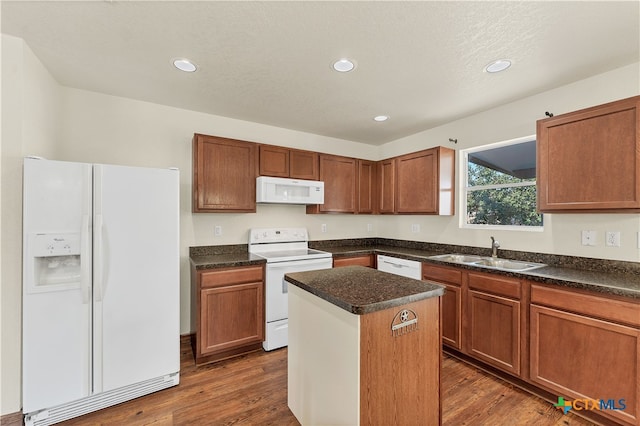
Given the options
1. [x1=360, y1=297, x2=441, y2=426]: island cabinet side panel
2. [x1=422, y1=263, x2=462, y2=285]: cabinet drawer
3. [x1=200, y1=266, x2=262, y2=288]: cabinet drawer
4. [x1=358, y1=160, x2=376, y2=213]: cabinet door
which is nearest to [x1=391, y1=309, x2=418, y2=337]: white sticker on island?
[x1=360, y1=297, x2=441, y2=426]: island cabinet side panel

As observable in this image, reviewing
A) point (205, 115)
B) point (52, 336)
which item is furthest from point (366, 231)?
point (52, 336)

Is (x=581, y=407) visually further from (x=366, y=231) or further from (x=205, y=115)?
(x=205, y=115)

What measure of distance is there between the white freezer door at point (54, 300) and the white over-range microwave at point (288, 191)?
151 centimetres

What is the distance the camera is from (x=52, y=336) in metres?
1.85

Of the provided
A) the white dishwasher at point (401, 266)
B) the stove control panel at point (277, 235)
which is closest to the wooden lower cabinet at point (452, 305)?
the white dishwasher at point (401, 266)

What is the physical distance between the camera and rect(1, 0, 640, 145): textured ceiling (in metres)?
1.57

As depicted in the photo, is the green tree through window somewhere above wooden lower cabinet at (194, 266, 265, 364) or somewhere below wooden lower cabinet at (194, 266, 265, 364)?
above

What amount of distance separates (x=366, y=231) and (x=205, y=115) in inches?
111

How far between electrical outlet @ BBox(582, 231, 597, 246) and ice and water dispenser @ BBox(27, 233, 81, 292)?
3908mm

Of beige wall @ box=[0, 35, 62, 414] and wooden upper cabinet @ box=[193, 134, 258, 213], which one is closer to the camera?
beige wall @ box=[0, 35, 62, 414]

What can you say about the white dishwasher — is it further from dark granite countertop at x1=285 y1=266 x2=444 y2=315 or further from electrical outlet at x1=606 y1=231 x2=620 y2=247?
electrical outlet at x1=606 y1=231 x2=620 y2=247

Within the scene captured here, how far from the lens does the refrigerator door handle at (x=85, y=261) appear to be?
1925 mm

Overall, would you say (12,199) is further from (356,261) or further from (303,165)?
(356,261)

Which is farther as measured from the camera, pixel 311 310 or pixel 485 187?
pixel 485 187
